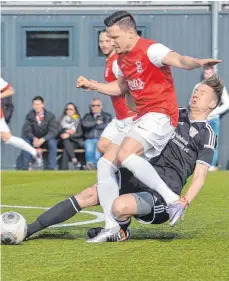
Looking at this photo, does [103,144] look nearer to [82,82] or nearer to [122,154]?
[82,82]

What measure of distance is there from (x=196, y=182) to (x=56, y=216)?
133cm

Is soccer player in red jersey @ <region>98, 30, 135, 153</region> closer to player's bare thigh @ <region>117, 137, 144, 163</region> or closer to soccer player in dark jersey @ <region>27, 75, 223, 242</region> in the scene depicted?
soccer player in dark jersey @ <region>27, 75, 223, 242</region>

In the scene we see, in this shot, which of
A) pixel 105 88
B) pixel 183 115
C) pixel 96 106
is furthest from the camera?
pixel 96 106

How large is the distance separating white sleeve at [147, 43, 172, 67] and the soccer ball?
1880 mm

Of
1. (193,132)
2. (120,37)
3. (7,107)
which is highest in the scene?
(120,37)

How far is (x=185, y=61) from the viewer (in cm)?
872

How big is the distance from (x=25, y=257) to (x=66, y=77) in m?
16.6

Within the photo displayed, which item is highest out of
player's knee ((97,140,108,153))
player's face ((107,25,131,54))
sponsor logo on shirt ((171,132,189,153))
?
player's face ((107,25,131,54))

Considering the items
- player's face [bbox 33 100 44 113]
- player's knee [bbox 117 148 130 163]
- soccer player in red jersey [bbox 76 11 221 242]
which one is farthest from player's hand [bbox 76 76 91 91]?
player's face [bbox 33 100 44 113]

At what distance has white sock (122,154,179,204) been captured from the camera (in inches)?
348

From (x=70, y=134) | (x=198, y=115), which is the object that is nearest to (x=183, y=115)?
(x=198, y=115)

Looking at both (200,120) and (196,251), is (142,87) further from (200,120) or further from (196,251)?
(196,251)

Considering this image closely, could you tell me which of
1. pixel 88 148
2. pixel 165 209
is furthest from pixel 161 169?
pixel 88 148

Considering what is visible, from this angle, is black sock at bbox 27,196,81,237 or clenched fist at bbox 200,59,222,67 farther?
black sock at bbox 27,196,81,237
